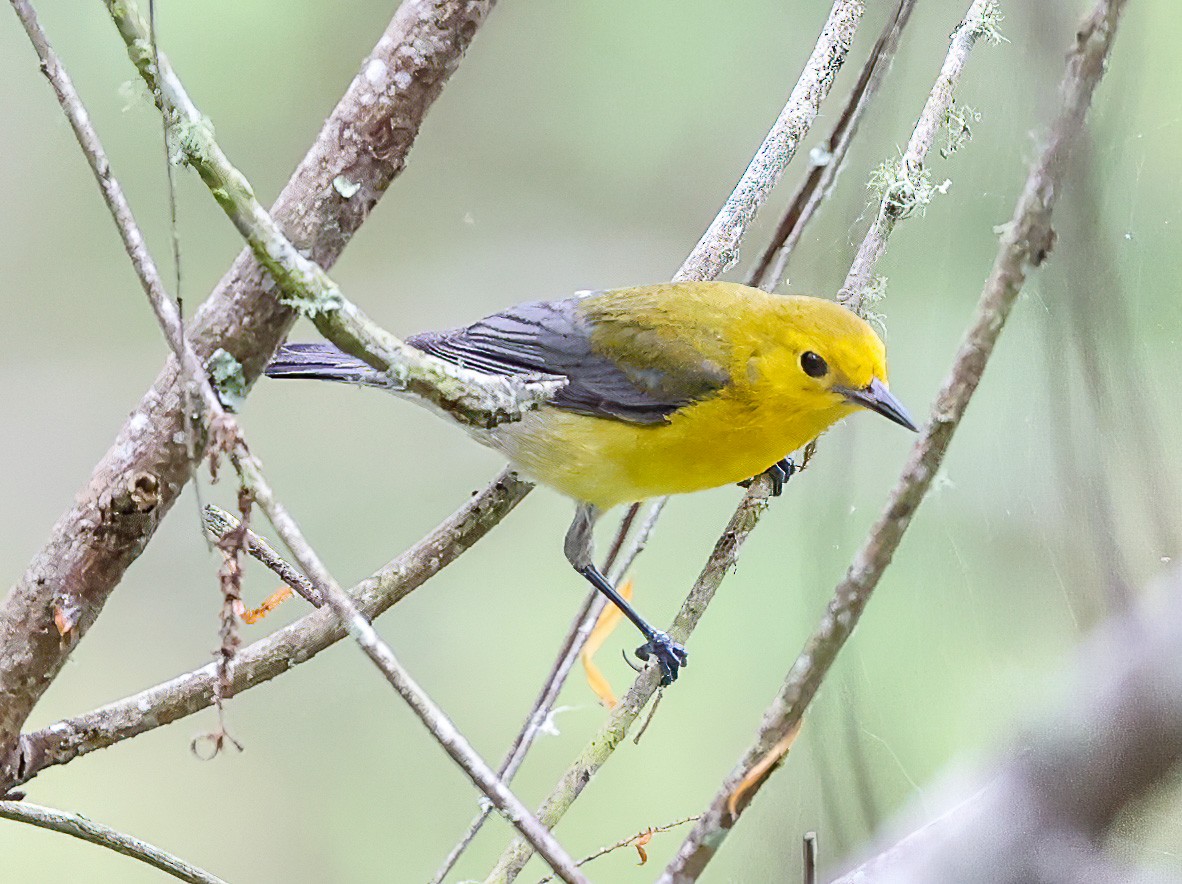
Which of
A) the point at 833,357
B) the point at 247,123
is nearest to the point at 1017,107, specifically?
the point at 833,357

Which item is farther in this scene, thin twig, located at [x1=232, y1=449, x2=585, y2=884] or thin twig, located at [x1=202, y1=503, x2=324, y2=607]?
thin twig, located at [x1=202, y1=503, x2=324, y2=607]

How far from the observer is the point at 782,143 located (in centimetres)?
194

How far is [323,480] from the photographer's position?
139 inches

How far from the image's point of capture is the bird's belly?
1.96 meters

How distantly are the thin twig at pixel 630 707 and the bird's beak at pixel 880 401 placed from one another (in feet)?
0.71

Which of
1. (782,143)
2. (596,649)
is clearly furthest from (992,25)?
(596,649)

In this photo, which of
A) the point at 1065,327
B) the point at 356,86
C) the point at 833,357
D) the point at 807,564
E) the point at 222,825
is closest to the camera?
the point at 1065,327

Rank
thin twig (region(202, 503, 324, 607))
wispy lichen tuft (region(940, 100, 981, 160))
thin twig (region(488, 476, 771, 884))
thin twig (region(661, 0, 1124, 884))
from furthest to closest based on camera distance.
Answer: thin twig (region(202, 503, 324, 607))
thin twig (region(488, 476, 771, 884))
wispy lichen tuft (region(940, 100, 981, 160))
thin twig (region(661, 0, 1124, 884))

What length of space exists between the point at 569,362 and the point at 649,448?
0.88ft

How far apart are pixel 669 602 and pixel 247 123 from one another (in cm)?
181

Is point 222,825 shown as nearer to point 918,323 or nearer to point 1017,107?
point 918,323

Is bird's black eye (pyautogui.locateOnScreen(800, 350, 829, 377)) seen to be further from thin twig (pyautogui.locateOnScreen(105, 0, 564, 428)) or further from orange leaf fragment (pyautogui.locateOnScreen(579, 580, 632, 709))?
thin twig (pyautogui.locateOnScreen(105, 0, 564, 428))

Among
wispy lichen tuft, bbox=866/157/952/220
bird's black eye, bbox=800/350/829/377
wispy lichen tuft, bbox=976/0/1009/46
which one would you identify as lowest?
wispy lichen tuft, bbox=976/0/1009/46

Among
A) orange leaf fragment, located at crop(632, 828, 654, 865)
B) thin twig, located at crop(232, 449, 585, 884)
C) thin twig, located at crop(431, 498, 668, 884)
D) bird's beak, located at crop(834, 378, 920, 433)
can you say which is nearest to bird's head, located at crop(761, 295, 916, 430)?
bird's beak, located at crop(834, 378, 920, 433)
